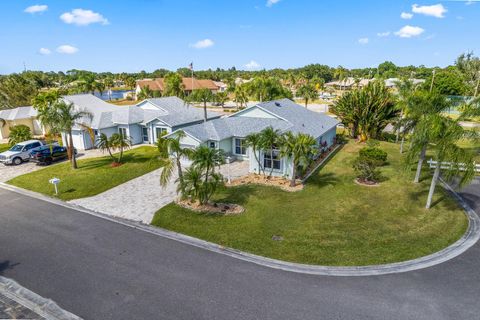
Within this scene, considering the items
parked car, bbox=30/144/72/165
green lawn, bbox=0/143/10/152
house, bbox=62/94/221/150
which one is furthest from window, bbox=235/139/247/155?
green lawn, bbox=0/143/10/152

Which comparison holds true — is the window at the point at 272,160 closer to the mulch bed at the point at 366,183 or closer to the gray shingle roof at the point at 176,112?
the mulch bed at the point at 366,183

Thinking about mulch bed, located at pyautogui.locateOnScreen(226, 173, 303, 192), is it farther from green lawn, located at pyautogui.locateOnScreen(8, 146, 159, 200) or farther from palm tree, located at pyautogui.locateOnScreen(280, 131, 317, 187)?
green lawn, located at pyautogui.locateOnScreen(8, 146, 159, 200)

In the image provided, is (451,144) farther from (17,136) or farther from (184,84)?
(184,84)

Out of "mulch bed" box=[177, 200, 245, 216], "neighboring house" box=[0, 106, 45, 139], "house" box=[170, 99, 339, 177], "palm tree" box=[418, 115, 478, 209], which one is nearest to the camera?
"palm tree" box=[418, 115, 478, 209]

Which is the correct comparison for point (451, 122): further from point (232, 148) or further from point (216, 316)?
point (232, 148)

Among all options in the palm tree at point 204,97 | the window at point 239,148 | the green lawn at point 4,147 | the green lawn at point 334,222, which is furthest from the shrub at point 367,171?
the green lawn at point 4,147

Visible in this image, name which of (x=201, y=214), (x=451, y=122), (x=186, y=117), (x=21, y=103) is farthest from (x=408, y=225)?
(x=21, y=103)
